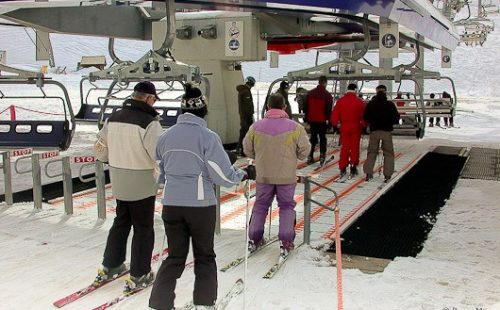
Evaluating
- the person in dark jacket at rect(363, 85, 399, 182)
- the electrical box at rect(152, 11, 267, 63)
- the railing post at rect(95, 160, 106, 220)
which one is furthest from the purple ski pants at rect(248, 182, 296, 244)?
the electrical box at rect(152, 11, 267, 63)

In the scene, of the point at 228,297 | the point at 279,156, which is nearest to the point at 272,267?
the point at 228,297

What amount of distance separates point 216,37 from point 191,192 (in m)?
8.31

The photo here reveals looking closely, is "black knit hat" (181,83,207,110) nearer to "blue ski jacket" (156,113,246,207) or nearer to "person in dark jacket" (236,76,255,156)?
"blue ski jacket" (156,113,246,207)

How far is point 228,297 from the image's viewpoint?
402 cm

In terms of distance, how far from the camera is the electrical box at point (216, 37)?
11016 millimetres

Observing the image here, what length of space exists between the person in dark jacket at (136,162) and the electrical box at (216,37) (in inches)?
276

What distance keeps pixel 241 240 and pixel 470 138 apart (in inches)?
512

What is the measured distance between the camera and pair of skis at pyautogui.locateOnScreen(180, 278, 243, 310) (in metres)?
3.89

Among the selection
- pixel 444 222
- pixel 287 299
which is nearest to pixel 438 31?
pixel 444 222

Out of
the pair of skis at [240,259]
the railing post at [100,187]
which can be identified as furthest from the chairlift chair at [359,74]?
the pair of skis at [240,259]

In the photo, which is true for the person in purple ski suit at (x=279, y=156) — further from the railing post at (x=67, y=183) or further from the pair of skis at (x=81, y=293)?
the railing post at (x=67, y=183)

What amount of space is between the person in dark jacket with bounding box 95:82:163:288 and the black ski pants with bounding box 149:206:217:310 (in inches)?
21.2

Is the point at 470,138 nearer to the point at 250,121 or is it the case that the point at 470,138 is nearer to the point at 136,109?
the point at 250,121

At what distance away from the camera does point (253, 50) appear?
1102 cm
